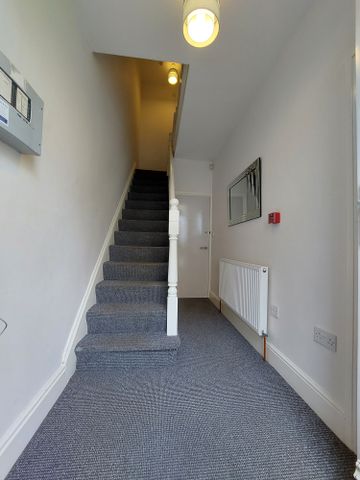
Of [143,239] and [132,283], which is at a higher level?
[143,239]

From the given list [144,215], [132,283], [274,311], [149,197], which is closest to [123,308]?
[132,283]

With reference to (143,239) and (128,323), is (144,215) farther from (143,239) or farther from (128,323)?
(128,323)

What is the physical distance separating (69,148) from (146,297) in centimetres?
140

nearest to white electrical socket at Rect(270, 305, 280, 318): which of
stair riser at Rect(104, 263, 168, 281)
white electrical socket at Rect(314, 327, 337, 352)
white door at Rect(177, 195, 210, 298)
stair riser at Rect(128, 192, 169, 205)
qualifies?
white electrical socket at Rect(314, 327, 337, 352)

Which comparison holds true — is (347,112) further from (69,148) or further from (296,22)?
(69,148)

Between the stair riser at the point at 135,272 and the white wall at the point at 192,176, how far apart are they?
6.14 feet

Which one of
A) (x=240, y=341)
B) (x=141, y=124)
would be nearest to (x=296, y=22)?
(x=240, y=341)

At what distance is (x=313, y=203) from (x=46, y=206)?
156 centimetres

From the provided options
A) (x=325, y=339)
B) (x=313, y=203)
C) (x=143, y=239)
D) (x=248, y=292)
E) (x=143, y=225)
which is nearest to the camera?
(x=325, y=339)

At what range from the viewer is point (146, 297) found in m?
2.10

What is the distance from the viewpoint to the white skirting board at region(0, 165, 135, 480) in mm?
917

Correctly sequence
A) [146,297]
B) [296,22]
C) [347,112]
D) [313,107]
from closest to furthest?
[347,112], [313,107], [296,22], [146,297]

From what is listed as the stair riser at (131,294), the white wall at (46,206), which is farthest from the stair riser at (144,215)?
the stair riser at (131,294)

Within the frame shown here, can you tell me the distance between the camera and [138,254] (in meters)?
2.56
